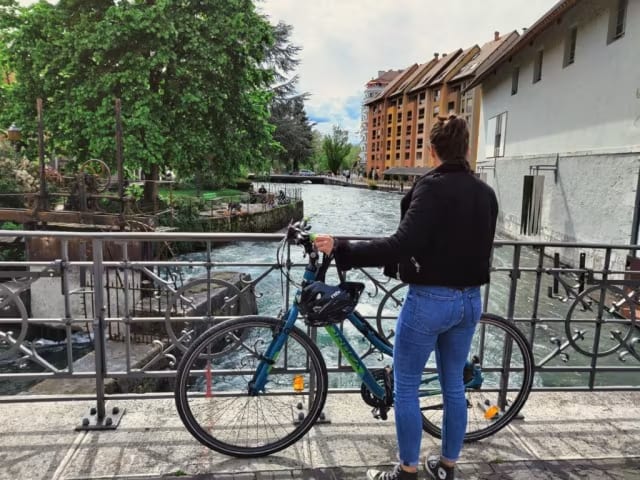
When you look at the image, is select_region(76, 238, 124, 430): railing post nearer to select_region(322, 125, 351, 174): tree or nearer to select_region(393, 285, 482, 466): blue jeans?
select_region(393, 285, 482, 466): blue jeans

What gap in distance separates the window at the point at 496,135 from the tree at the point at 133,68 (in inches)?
448

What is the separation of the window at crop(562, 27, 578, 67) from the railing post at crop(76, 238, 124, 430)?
17.3 m

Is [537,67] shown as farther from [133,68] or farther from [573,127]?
[133,68]

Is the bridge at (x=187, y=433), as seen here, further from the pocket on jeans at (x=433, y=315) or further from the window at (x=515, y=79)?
the window at (x=515, y=79)

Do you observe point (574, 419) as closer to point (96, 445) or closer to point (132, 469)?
point (132, 469)

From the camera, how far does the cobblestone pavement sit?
258cm

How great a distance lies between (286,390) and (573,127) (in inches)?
616

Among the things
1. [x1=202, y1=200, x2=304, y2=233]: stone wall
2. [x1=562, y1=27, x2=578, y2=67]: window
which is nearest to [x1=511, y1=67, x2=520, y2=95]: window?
[x1=562, y1=27, x2=578, y2=67]: window

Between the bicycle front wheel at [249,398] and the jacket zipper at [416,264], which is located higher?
the jacket zipper at [416,264]

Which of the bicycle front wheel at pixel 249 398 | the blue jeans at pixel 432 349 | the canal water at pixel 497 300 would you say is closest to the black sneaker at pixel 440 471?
the blue jeans at pixel 432 349

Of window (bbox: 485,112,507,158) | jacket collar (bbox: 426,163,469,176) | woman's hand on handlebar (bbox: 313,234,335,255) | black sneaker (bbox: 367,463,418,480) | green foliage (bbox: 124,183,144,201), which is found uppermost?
window (bbox: 485,112,507,158)

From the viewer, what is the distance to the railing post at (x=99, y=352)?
2.96 metres

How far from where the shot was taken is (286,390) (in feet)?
11.0

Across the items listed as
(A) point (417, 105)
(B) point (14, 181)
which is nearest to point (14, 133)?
(B) point (14, 181)
